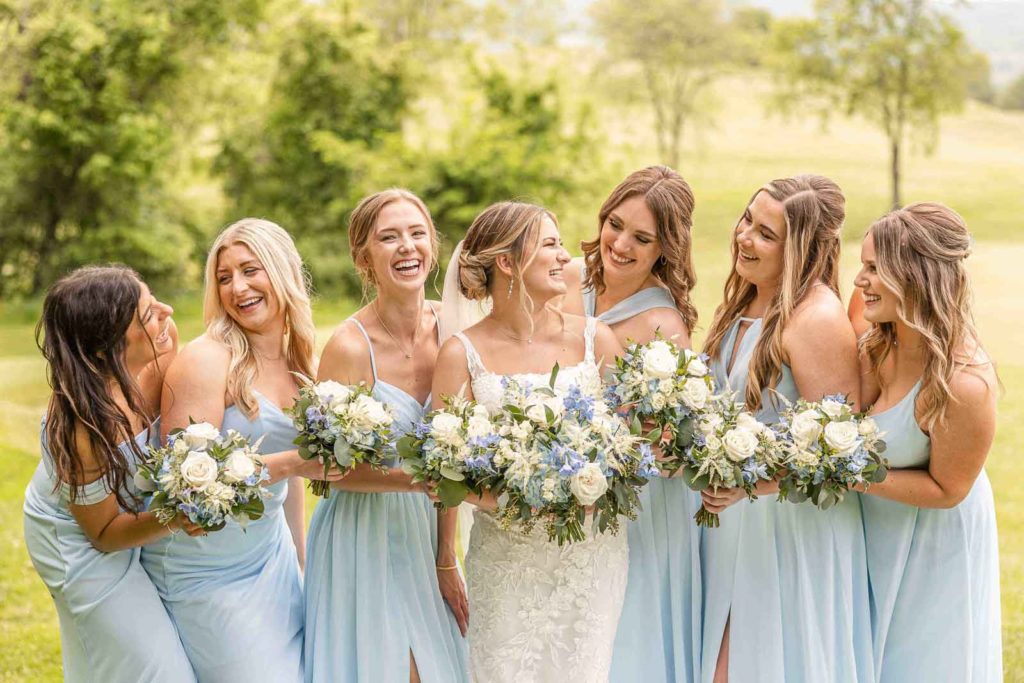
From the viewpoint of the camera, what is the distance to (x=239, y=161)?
2873 centimetres

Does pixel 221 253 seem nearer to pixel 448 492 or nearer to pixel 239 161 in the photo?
pixel 448 492

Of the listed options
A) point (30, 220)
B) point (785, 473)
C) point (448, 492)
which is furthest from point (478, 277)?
point (30, 220)

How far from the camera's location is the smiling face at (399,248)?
512 centimetres

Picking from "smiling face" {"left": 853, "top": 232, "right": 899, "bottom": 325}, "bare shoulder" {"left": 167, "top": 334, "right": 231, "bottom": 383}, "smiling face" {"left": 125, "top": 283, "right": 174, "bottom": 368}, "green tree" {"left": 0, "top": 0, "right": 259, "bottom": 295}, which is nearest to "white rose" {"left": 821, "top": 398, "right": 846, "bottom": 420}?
"smiling face" {"left": 853, "top": 232, "right": 899, "bottom": 325}

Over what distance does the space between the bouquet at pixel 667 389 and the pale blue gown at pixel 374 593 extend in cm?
99

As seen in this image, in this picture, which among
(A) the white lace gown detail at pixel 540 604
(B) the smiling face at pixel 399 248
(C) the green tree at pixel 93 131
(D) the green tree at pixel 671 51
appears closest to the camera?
(A) the white lace gown detail at pixel 540 604

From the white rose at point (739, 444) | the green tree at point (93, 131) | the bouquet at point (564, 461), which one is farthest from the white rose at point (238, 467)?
the green tree at point (93, 131)

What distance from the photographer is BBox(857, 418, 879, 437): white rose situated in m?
4.67

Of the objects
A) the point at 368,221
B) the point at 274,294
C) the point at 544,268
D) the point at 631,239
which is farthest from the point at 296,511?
the point at 631,239

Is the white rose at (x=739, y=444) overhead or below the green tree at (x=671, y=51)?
below

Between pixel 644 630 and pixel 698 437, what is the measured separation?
1153 mm

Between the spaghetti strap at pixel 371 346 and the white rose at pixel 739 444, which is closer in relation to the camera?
the white rose at pixel 739 444

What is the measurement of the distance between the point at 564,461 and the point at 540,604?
84 centimetres

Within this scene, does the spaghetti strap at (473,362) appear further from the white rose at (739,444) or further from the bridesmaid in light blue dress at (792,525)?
the bridesmaid in light blue dress at (792,525)
